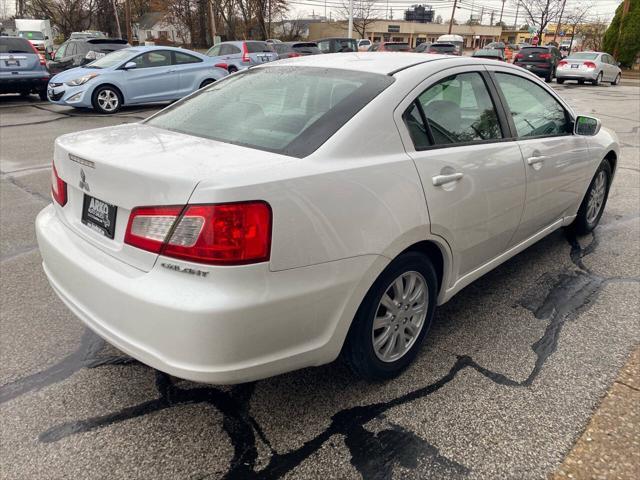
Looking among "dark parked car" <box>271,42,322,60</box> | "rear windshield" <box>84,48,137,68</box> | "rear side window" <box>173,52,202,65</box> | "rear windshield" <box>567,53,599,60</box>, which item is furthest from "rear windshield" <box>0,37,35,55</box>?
"rear windshield" <box>567,53,599,60</box>

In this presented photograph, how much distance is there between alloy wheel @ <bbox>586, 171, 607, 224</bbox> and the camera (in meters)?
4.47

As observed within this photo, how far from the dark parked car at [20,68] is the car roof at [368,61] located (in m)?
12.6

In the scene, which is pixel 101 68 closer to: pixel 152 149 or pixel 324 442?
pixel 152 149

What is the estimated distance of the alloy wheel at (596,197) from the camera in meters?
4.47

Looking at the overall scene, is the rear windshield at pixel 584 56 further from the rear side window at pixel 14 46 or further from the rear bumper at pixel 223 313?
the rear bumper at pixel 223 313

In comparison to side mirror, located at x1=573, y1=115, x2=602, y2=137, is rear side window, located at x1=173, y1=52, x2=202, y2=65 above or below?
below

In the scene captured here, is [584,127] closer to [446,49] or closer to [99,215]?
[99,215]

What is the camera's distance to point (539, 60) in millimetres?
23562

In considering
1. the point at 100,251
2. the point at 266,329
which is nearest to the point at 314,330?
the point at 266,329

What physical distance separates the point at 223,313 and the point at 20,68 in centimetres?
1425

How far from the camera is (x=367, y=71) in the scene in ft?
8.90

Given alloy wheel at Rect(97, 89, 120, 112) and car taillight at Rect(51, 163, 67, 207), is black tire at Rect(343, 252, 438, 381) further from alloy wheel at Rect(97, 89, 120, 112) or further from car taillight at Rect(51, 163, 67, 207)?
alloy wheel at Rect(97, 89, 120, 112)

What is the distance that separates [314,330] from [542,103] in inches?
105

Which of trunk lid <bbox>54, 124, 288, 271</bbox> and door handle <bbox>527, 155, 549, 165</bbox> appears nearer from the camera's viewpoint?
trunk lid <bbox>54, 124, 288, 271</bbox>
